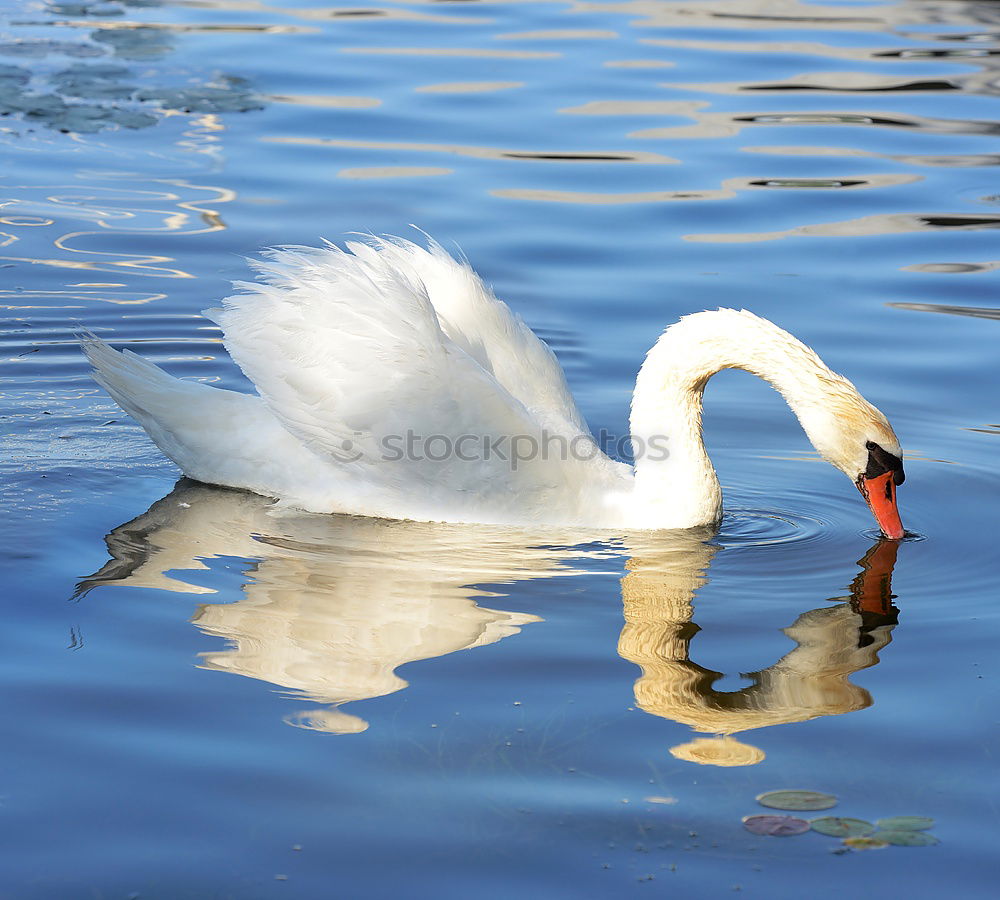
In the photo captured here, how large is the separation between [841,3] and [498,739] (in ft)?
51.1

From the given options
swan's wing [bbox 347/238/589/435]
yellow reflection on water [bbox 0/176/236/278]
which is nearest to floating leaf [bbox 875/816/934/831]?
swan's wing [bbox 347/238/589/435]

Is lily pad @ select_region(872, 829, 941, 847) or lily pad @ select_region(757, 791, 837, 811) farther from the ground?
lily pad @ select_region(757, 791, 837, 811)

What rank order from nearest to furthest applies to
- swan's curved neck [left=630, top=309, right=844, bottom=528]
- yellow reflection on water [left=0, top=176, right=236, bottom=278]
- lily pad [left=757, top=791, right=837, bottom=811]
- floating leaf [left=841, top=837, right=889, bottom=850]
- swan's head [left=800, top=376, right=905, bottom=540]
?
floating leaf [left=841, top=837, right=889, bottom=850]
lily pad [left=757, top=791, right=837, bottom=811]
swan's head [left=800, top=376, right=905, bottom=540]
swan's curved neck [left=630, top=309, right=844, bottom=528]
yellow reflection on water [left=0, top=176, right=236, bottom=278]

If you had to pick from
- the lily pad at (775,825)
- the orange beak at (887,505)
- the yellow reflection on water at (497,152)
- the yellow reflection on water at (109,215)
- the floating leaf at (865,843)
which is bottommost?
the floating leaf at (865,843)

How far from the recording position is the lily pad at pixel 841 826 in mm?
4109

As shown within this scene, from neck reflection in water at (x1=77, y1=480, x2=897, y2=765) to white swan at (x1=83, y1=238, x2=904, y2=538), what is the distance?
14 cm

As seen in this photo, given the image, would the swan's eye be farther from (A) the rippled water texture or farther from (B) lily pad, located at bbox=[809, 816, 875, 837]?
(B) lily pad, located at bbox=[809, 816, 875, 837]

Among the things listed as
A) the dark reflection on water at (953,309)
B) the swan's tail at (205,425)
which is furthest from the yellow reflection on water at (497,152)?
the swan's tail at (205,425)

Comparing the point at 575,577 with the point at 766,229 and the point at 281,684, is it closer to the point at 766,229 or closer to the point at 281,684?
the point at 281,684

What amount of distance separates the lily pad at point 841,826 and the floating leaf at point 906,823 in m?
0.04

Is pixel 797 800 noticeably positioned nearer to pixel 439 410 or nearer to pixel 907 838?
pixel 907 838

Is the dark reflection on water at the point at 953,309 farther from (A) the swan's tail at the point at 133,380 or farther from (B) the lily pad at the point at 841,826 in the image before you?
(B) the lily pad at the point at 841,826

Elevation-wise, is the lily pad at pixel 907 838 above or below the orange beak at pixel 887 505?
below

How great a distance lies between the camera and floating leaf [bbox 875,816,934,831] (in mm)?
4145
